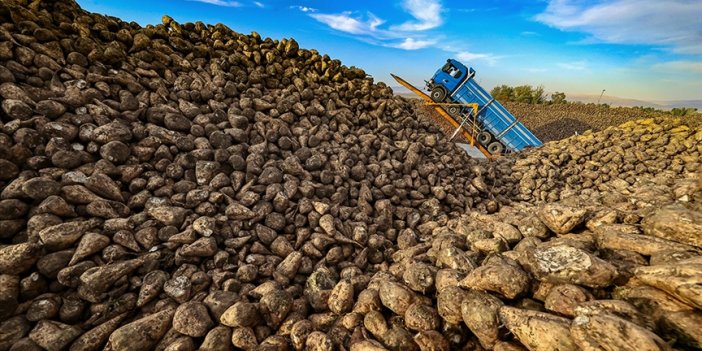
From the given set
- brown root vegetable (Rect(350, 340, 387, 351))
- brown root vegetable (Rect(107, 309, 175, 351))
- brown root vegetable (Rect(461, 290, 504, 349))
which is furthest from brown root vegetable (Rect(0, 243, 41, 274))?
brown root vegetable (Rect(461, 290, 504, 349))

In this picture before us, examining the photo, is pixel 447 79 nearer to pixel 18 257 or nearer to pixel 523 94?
pixel 18 257

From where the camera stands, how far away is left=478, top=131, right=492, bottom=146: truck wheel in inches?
473

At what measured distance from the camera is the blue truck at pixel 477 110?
1178cm

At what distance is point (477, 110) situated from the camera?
38.3 feet

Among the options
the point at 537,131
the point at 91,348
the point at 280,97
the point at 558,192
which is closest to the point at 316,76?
the point at 280,97

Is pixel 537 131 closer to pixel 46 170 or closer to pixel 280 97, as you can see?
pixel 280 97

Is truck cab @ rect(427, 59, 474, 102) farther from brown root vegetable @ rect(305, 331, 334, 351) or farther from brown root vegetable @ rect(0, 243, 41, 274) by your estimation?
brown root vegetable @ rect(0, 243, 41, 274)

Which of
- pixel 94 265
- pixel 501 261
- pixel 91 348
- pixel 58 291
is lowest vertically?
pixel 91 348

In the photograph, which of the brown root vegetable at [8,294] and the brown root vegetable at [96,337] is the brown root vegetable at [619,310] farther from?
the brown root vegetable at [8,294]

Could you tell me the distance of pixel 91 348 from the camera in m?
2.54

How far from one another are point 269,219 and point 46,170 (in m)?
2.56

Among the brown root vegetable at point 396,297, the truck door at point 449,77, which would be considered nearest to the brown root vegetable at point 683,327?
the brown root vegetable at point 396,297

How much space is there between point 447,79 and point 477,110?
176 centimetres

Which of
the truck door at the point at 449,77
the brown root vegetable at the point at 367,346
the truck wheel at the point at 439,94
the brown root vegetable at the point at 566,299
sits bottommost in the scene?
Answer: the brown root vegetable at the point at 367,346
